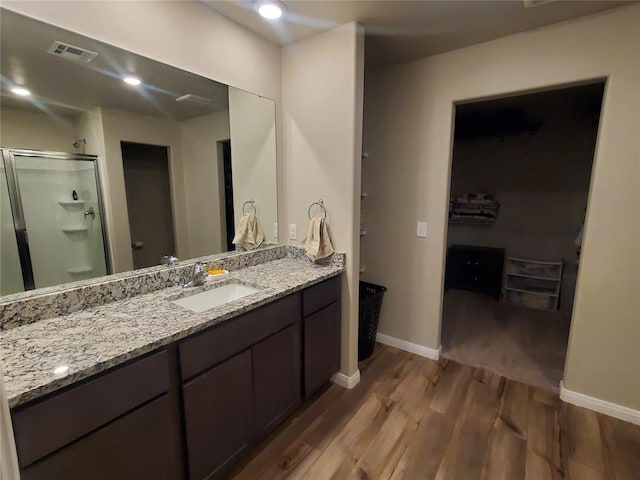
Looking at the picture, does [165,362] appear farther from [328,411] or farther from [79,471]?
[328,411]

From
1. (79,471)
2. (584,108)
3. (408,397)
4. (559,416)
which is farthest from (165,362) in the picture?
(584,108)

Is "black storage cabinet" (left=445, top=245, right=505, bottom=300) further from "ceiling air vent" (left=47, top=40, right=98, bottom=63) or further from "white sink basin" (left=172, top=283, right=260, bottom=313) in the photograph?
"ceiling air vent" (left=47, top=40, right=98, bottom=63)

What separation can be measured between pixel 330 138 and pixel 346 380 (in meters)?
1.74

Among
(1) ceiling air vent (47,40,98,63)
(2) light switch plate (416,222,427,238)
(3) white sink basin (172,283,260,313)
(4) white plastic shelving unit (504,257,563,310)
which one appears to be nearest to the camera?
(1) ceiling air vent (47,40,98,63)

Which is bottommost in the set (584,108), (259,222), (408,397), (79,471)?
(408,397)

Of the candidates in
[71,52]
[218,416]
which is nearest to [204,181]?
[71,52]

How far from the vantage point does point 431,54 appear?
2316mm

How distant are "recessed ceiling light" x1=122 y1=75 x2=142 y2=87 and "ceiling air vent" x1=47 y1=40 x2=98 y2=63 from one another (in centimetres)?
16

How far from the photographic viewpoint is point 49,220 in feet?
4.54

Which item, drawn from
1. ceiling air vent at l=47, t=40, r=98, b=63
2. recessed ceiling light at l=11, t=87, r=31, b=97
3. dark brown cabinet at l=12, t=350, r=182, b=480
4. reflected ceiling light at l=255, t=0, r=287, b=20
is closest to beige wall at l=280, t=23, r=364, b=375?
reflected ceiling light at l=255, t=0, r=287, b=20

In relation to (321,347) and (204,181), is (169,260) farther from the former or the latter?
(321,347)

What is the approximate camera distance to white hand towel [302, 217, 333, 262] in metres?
2.13

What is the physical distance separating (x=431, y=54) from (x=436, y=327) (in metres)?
2.16

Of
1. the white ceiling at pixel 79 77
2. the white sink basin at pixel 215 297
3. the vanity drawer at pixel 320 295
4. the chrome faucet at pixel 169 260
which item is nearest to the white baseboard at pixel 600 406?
the vanity drawer at pixel 320 295
